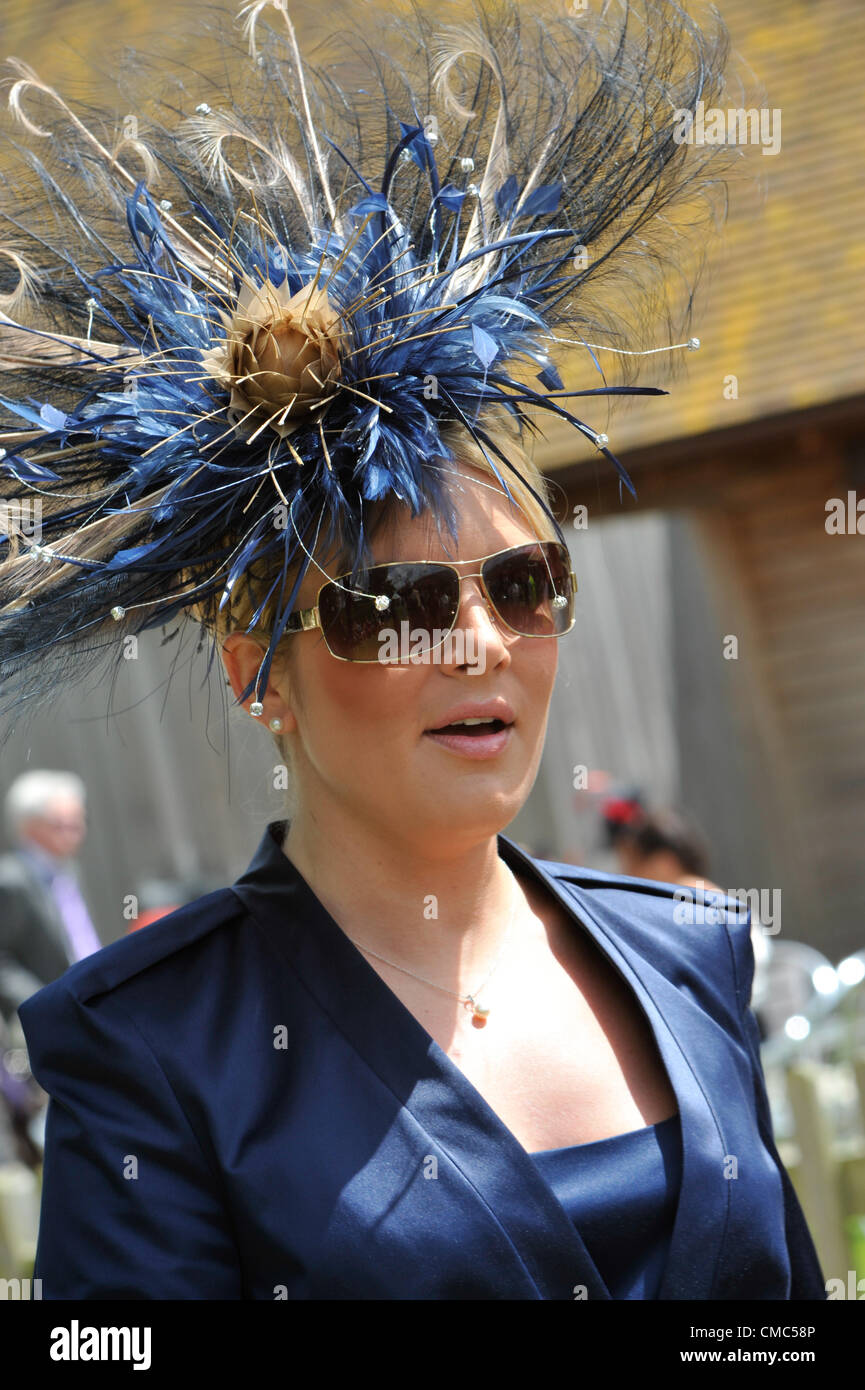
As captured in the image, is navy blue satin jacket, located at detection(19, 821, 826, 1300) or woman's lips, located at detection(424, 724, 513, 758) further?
woman's lips, located at detection(424, 724, 513, 758)

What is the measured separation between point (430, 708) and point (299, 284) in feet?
1.92

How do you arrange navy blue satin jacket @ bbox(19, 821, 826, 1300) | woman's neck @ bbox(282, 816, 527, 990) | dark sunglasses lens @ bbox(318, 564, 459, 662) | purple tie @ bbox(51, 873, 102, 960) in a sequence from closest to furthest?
navy blue satin jacket @ bbox(19, 821, 826, 1300) → dark sunglasses lens @ bbox(318, 564, 459, 662) → woman's neck @ bbox(282, 816, 527, 990) → purple tie @ bbox(51, 873, 102, 960)

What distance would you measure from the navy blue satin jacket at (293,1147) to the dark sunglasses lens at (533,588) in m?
0.46

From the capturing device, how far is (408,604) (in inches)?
65.7

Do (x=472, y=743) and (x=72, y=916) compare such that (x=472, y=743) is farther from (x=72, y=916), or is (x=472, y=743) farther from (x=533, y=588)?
(x=72, y=916)

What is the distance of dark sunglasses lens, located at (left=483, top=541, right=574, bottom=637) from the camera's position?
5.65ft

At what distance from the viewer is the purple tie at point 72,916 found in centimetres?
654

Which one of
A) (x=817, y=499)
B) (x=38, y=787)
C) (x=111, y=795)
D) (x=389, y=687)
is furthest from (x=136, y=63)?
(x=111, y=795)

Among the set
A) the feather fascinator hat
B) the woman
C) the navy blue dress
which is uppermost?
the feather fascinator hat

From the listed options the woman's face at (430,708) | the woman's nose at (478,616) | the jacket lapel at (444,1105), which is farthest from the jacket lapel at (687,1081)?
the woman's nose at (478,616)

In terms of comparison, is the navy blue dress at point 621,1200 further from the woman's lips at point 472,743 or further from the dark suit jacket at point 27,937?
the dark suit jacket at point 27,937

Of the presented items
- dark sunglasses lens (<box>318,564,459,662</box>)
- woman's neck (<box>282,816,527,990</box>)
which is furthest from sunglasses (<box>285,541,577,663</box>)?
woman's neck (<box>282,816,527,990</box>)

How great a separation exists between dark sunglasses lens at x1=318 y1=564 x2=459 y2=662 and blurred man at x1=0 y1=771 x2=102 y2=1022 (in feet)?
16.6

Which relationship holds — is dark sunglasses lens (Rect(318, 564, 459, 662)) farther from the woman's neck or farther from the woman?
the woman's neck
